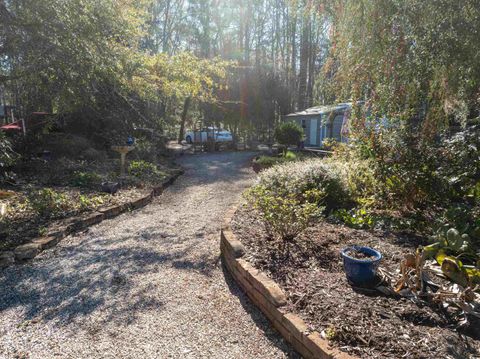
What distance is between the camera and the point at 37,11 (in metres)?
4.29

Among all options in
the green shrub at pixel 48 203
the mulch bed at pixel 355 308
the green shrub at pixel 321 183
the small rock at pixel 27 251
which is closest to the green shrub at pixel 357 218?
the mulch bed at pixel 355 308

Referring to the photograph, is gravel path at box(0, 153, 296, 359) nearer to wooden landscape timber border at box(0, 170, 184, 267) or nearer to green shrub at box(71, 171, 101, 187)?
wooden landscape timber border at box(0, 170, 184, 267)

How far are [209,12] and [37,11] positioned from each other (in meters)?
25.5

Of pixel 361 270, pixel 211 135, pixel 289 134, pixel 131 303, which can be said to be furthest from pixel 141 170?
pixel 211 135

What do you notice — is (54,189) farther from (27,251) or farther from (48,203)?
(27,251)

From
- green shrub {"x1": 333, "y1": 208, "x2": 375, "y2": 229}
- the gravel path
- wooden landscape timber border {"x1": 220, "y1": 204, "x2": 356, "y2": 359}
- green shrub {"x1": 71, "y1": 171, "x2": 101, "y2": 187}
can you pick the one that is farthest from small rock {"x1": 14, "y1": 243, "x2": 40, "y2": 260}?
green shrub {"x1": 333, "y1": 208, "x2": 375, "y2": 229}

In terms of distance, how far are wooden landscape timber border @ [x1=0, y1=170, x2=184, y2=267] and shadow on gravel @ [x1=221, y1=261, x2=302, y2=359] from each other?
2286mm

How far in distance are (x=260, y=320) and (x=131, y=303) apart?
1.11 m

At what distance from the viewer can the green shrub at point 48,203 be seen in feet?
16.1

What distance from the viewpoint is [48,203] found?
5.09 meters

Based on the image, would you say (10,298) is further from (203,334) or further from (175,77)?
(175,77)

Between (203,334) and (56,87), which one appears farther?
(56,87)

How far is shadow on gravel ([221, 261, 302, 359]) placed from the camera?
2.25m

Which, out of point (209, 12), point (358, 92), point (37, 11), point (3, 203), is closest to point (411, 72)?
point (358, 92)
